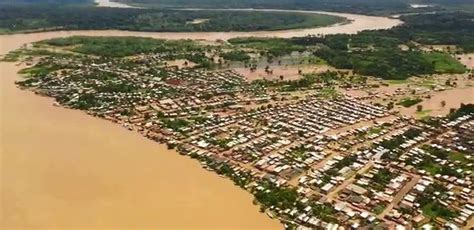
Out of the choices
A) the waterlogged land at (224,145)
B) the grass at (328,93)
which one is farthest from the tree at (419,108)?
the grass at (328,93)

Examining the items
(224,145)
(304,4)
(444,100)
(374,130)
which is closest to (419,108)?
(444,100)

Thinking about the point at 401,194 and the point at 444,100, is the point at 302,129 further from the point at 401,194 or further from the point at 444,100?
the point at 444,100

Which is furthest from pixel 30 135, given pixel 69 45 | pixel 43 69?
pixel 69 45

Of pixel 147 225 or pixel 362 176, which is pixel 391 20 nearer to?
pixel 362 176

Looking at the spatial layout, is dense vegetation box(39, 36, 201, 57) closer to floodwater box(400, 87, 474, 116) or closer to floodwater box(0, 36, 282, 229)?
floodwater box(0, 36, 282, 229)

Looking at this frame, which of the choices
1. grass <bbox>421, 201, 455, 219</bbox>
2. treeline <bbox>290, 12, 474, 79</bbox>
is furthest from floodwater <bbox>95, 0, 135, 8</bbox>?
grass <bbox>421, 201, 455, 219</bbox>
